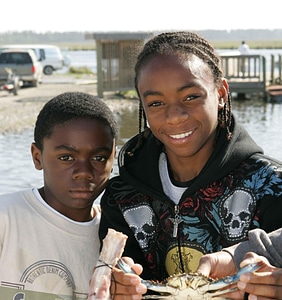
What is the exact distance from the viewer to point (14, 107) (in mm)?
Answer: 20578

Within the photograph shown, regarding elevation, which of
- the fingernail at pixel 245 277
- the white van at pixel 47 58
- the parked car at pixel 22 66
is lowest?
the white van at pixel 47 58

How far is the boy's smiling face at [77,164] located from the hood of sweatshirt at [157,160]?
0.39 feet

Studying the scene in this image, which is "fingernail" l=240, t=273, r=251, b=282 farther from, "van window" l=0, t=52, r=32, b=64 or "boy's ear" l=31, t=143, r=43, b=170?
"van window" l=0, t=52, r=32, b=64

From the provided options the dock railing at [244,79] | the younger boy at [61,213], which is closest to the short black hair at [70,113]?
the younger boy at [61,213]

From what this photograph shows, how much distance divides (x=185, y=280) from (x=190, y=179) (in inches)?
31.6

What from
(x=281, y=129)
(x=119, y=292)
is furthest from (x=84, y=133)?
(x=281, y=129)

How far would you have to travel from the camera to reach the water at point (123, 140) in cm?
1098

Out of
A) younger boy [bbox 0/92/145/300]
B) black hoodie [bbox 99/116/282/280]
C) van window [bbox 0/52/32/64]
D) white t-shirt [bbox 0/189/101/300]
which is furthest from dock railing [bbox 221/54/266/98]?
black hoodie [bbox 99/116/282/280]

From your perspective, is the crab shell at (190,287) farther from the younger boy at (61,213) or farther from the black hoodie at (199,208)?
the younger boy at (61,213)

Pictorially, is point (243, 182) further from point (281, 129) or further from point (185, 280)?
point (281, 129)

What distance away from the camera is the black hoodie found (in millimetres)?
3139

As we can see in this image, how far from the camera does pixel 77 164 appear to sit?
3.53 metres

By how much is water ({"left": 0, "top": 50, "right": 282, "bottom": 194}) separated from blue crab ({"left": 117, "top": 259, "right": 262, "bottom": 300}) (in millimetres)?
6925

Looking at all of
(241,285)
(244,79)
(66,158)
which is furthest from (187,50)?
(244,79)
